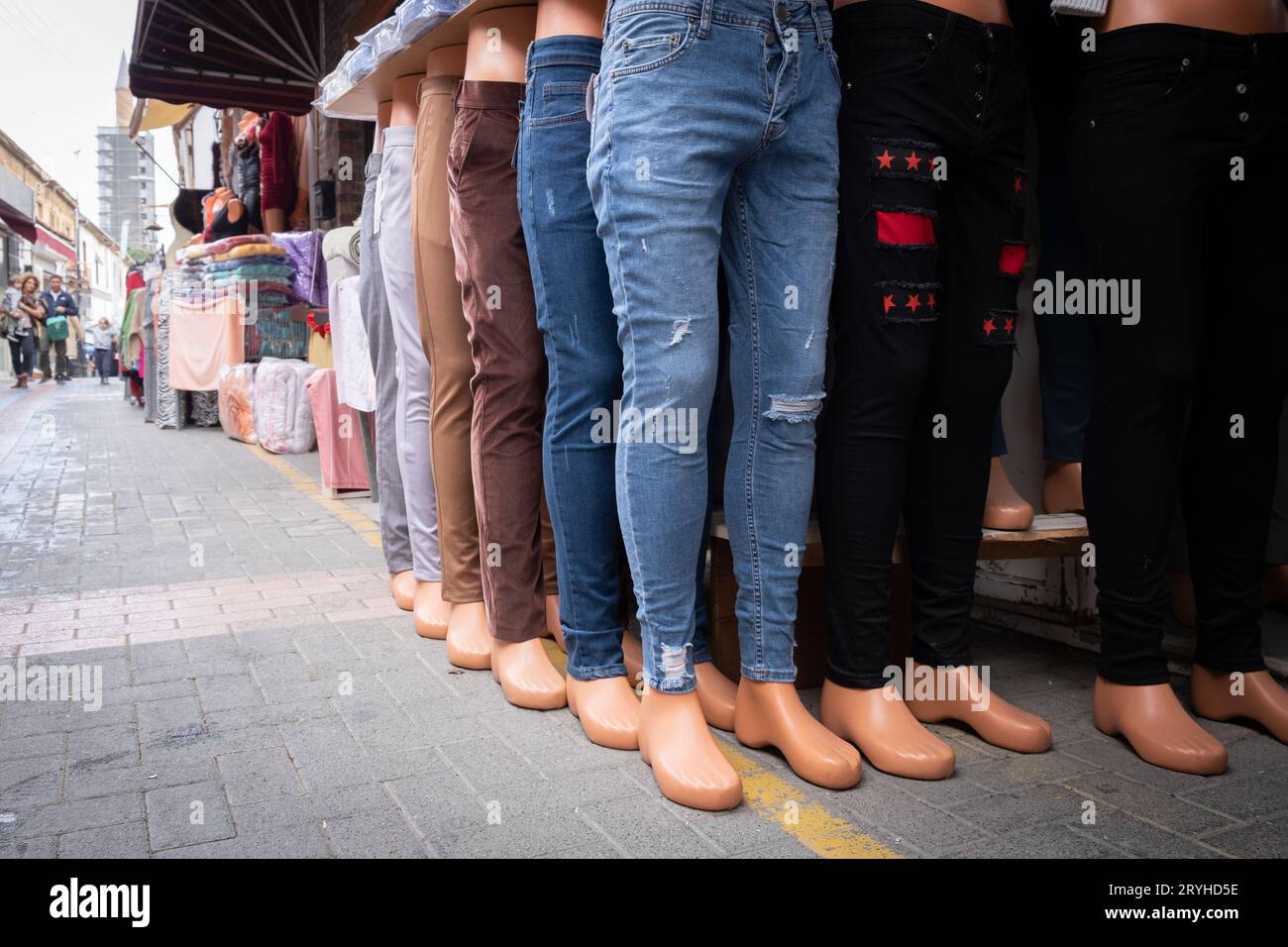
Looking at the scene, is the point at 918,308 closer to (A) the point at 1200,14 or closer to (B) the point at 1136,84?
(B) the point at 1136,84

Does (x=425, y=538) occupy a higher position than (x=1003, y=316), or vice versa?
(x=1003, y=316)

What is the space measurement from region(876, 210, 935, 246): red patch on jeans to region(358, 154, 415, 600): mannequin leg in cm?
170

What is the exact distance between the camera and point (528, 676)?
2514 millimetres

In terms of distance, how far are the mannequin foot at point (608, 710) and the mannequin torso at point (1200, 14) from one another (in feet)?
5.62

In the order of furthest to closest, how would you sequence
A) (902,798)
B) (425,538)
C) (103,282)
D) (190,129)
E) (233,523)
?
(103,282), (190,129), (233,523), (425,538), (902,798)

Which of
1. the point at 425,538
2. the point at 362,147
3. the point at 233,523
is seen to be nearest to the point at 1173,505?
the point at 425,538

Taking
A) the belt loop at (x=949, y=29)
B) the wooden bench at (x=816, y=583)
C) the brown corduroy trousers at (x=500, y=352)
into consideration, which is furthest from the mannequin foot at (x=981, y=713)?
the belt loop at (x=949, y=29)

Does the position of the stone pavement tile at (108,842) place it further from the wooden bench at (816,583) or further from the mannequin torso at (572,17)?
the mannequin torso at (572,17)

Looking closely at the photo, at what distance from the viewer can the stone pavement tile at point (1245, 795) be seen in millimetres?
1866

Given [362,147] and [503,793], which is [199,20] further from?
[503,793]

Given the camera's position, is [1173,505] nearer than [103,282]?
Yes

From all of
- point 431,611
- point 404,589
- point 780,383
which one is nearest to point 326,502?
point 404,589
